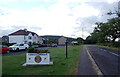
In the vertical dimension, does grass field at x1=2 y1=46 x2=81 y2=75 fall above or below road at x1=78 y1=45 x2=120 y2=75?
above

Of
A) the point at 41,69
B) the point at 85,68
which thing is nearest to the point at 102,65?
the point at 85,68

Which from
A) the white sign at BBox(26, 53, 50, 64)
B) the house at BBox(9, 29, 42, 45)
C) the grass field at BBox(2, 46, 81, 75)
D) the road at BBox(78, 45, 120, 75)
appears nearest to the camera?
the grass field at BBox(2, 46, 81, 75)

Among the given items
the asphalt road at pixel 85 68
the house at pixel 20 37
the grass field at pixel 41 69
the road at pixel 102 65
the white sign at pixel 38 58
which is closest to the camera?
the grass field at pixel 41 69

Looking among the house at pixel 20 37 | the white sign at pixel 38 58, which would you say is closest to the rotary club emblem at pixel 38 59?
the white sign at pixel 38 58

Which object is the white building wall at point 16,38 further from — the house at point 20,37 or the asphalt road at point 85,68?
the asphalt road at point 85,68

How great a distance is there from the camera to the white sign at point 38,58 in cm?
→ 897

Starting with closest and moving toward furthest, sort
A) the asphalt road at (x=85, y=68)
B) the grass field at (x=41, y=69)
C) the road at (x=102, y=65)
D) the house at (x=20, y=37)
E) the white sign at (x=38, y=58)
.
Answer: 1. the grass field at (x=41, y=69)
2. the asphalt road at (x=85, y=68)
3. the road at (x=102, y=65)
4. the white sign at (x=38, y=58)
5. the house at (x=20, y=37)

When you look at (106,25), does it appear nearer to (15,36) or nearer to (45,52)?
(45,52)

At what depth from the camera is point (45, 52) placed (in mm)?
9523

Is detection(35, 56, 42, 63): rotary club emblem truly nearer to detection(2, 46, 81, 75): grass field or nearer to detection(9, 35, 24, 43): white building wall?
detection(2, 46, 81, 75): grass field

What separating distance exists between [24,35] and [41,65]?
152ft

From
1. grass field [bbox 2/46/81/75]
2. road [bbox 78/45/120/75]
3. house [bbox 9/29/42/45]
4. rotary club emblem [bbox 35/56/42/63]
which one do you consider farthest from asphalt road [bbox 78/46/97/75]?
house [bbox 9/29/42/45]

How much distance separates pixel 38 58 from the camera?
29.7 ft

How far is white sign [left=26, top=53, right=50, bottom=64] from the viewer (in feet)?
29.4
